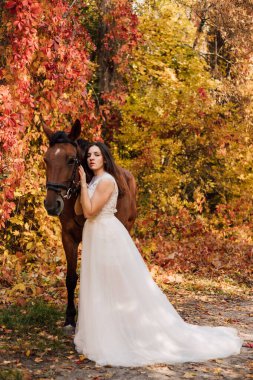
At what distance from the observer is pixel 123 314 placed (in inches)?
201

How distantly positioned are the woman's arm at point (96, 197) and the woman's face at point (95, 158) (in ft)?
0.61

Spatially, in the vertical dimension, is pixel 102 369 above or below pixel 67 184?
below

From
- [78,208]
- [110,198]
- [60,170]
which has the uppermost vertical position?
[60,170]

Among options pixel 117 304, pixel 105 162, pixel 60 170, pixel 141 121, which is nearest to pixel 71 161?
pixel 60 170

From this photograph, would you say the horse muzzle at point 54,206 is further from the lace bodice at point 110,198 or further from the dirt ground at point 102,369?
the dirt ground at point 102,369

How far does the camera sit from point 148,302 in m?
5.24

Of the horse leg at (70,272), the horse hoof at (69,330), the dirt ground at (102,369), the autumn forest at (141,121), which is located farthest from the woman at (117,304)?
the autumn forest at (141,121)

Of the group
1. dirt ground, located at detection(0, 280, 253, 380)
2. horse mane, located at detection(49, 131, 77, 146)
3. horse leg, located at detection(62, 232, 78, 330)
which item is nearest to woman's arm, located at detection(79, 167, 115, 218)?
horse mane, located at detection(49, 131, 77, 146)

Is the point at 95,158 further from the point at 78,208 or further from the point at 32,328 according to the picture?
the point at 32,328

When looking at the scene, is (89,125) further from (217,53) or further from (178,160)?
(217,53)

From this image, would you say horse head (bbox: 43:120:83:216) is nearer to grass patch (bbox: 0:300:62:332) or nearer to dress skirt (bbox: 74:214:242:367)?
dress skirt (bbox: 74:214:242:367)

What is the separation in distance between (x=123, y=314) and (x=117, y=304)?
11 cm

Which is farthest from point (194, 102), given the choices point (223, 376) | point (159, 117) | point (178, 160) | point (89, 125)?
point (223, 376)

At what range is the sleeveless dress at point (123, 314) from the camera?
4.95 meters
